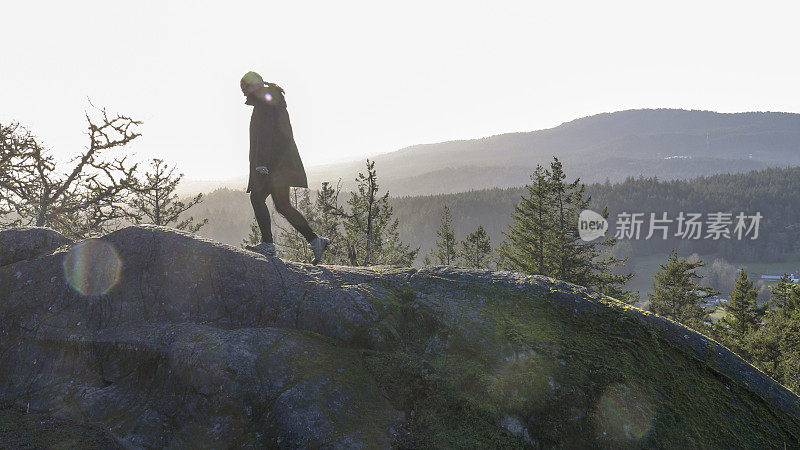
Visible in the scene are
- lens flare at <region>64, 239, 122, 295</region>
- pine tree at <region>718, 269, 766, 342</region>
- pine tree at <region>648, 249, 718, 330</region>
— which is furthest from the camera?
pine tree at <region>648, 249, 718, 330</region>

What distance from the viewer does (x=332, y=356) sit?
15.1 feet

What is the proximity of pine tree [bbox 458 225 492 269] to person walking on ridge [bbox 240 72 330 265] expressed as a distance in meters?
32.3

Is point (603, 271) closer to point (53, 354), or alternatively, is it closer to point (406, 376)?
point (406, 376)

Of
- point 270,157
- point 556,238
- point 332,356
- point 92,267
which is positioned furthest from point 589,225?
point 92,267

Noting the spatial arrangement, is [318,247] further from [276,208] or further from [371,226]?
[371,226]

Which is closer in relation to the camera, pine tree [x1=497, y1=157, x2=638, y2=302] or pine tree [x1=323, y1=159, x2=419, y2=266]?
pine tree [x1=497, y1=157, x2=638, y2=302]

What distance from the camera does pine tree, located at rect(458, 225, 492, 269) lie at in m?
38.9

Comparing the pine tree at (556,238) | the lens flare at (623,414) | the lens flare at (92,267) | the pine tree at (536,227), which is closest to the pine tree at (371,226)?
the pine tree at (536,227)

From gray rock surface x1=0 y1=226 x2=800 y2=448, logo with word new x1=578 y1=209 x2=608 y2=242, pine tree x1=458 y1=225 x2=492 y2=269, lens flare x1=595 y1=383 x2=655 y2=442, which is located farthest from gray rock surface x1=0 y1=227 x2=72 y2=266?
pine tree x1=458 y1=225 x2=492 y2=269

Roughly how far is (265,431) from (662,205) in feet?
566

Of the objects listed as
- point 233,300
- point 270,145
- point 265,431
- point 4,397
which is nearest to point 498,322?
point 265,431

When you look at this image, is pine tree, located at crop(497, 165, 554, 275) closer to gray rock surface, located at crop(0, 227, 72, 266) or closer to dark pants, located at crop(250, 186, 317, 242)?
dark pants, located at crop(250, 186, 317, 242)

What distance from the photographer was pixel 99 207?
613 inches

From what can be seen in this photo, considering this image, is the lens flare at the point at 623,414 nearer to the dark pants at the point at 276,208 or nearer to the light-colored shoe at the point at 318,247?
the light-colored shoe at the point at 318,247
